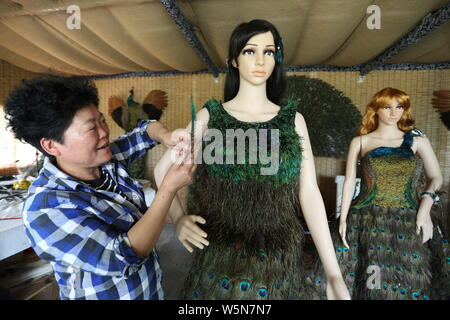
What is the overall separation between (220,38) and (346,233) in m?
0.81

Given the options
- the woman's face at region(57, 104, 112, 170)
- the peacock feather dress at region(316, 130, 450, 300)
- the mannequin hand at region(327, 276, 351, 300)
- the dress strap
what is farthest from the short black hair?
the dress strap

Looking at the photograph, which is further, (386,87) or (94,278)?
(386,87)

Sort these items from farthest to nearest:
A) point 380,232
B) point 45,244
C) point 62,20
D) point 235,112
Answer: point 380,232 < point 62,20 < point 235,112 < point 45,244

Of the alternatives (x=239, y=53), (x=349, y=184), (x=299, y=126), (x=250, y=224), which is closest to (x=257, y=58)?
(x=239, y=53)

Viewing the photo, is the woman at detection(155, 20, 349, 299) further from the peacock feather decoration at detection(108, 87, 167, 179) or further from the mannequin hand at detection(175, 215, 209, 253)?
the peacock feather decoration at detection(108, 87, 167, 179)

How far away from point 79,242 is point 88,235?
22 mm

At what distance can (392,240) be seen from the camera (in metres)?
0.74

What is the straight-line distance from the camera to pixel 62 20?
2.15 feet

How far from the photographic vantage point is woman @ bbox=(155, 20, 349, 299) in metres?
0.50

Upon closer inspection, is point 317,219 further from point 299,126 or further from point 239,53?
point 239,53

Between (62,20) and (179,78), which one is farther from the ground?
(62,20)

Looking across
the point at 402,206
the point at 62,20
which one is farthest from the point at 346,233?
the point at 62,20

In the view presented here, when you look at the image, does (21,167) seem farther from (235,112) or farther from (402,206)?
(402,206)

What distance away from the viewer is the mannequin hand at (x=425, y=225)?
71 cm
